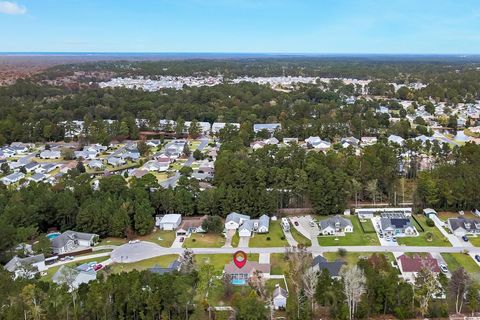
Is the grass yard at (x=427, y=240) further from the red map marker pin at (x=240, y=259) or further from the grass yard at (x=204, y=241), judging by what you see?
the grass yard at (x=204, y=241)

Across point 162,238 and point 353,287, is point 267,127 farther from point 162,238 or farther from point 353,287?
point 353,287

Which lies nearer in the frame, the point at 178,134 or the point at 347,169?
the point at 347,169

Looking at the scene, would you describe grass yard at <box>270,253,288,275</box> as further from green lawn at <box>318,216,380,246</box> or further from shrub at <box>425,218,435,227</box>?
shrub at <box>425,218,435,227</box>

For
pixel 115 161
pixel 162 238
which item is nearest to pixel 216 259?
pixel 162 238

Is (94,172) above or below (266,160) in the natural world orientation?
below

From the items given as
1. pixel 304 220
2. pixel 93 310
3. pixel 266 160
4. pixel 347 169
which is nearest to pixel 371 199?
pixel 347 169

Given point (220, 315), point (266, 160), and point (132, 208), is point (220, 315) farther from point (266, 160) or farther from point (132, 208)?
point (266, 160)

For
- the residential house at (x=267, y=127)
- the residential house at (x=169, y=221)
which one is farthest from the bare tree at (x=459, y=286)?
the residential house at (x=267, y=127)
